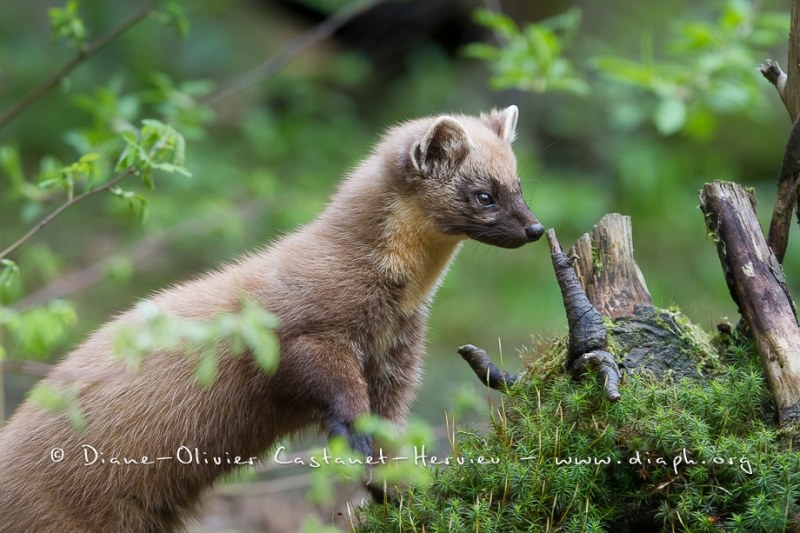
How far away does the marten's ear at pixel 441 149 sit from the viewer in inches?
200

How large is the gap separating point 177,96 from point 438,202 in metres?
2.12

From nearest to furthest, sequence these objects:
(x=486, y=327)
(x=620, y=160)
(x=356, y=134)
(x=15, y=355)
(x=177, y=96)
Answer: (x=15, y=355), (x=177, y=96), (x=486, y=327), (x=620, y=160), (x=356, y=134)

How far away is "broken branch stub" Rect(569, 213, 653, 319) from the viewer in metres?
4.61

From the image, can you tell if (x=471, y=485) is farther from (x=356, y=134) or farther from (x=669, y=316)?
(x=356, y=134)

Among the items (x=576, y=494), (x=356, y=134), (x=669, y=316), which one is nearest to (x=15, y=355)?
(x=576, y=494)

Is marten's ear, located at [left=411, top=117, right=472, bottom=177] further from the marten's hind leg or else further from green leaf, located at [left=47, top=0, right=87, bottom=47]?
green leaf, located at [left=47, top=0, right=87, bottom=47]

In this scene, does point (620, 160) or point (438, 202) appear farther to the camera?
point (620, 160)

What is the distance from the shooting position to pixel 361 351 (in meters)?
4.80

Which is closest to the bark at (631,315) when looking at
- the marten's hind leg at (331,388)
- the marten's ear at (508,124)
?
the marten's ear at (508,124)

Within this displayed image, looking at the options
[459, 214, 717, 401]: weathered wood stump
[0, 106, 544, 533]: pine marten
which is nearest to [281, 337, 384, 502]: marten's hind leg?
[0, 106, 544, 533]: pine marten

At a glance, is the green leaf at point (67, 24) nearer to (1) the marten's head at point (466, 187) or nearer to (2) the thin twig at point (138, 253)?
(2) the thin twig at point (138, 253)

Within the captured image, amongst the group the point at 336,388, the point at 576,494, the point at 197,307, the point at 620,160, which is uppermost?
the point at 620,160

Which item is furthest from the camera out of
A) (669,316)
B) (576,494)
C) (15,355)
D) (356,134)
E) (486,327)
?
(356,134)

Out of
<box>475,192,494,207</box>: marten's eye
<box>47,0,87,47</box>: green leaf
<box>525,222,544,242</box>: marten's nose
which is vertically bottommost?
<box>525,222,544,242</box>: marten's nose
